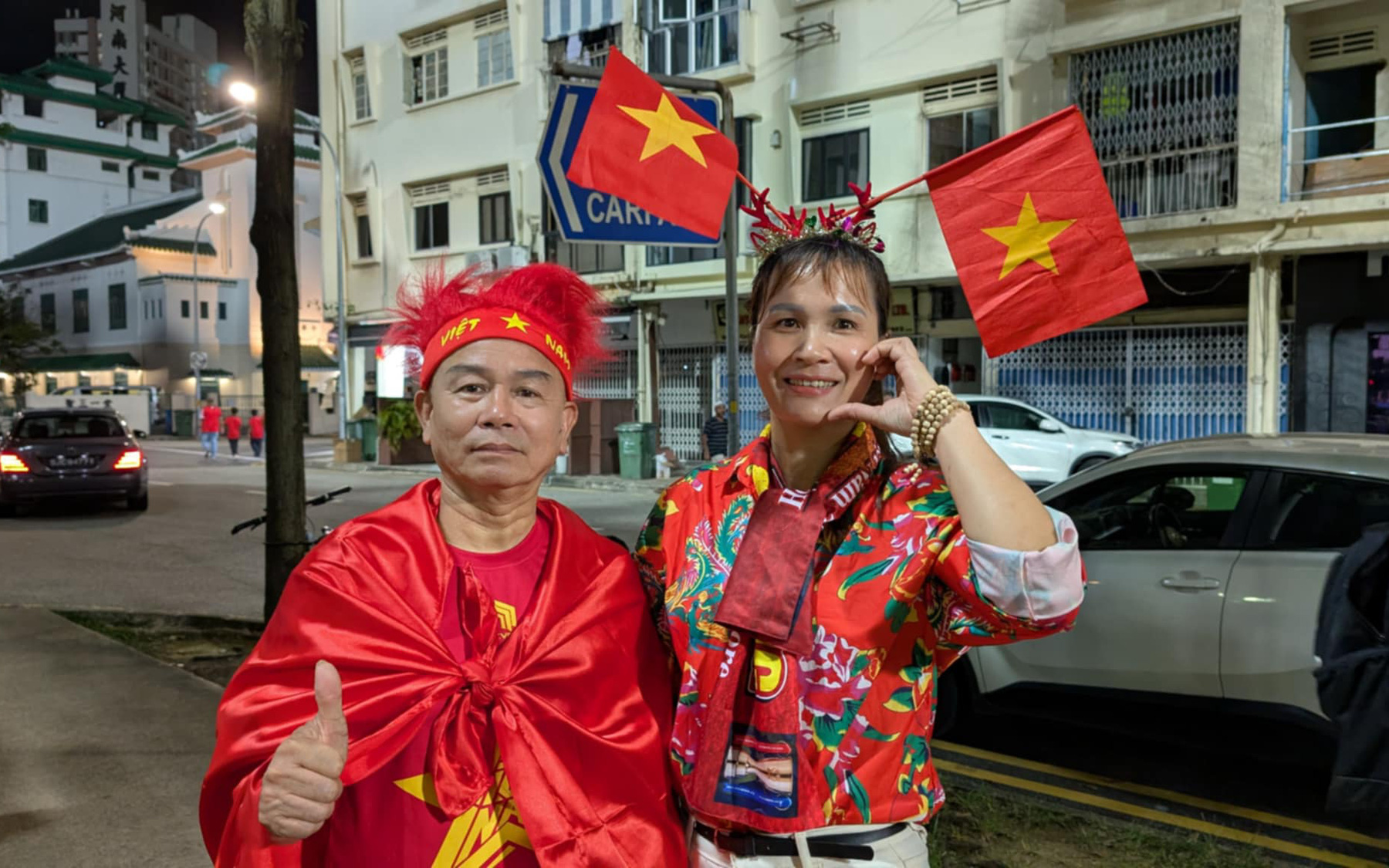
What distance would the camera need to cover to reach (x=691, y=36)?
66.7 ft

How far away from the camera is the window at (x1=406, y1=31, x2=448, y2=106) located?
82.9 ft

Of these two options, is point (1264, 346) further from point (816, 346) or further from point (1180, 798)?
point (816, 346)

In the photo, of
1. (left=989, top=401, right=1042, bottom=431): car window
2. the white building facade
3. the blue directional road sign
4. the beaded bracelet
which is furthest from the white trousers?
(left=989, top=401, right=1042, bottom=431): car window

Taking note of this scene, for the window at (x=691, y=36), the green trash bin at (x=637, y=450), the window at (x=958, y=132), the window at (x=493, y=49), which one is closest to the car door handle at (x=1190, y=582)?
the window at (x=958, y=132)

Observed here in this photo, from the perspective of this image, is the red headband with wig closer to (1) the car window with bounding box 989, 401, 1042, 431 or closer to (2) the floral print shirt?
(2) the floral print shirt

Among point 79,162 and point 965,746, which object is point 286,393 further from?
point 79,162

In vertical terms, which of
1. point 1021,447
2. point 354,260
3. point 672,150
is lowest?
point 1021,447

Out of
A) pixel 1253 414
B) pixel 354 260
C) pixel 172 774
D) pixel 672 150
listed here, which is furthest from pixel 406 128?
pixel 672 150

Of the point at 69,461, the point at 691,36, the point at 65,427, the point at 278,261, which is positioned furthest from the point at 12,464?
the point at 691,36

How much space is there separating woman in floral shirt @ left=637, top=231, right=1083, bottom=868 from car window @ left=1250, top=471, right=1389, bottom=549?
322 cm

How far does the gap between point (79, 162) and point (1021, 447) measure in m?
61.7

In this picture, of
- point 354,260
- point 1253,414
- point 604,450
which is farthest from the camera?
point 354,260

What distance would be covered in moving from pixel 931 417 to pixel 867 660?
443mm

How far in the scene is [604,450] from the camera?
2130 centimetres
